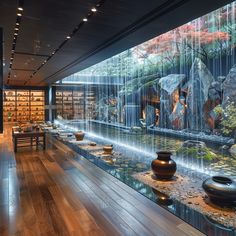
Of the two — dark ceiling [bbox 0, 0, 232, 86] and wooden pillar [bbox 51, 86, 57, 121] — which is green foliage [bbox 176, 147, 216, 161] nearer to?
dark ceiling [bbox 0, 0, 232, 86]

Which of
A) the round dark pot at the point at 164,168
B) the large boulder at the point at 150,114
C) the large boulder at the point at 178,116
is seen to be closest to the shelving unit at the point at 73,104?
the large boulder at the point at 150,114

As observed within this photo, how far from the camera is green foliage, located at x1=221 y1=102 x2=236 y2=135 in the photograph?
6512 millimetres

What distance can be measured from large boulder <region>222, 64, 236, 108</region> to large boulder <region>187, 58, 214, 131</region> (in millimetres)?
832

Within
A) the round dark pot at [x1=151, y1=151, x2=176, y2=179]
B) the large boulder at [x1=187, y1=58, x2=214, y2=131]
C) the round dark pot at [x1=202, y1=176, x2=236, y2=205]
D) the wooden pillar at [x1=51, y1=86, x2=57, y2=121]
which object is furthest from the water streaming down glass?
the wooden pillar at [x1=51, y1=86, x2=57, y2=121]

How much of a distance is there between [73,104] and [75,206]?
15536mm

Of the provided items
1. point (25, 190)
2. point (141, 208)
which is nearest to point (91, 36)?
point (25, 190)

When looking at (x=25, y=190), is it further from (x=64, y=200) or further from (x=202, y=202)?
(x=202, y=202)

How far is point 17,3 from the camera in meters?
3.13

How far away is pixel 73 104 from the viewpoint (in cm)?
1766

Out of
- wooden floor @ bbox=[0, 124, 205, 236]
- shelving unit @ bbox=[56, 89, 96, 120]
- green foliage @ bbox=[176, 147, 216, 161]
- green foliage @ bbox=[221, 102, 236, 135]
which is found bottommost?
wooden floor @ bbox=[0, 124, 205, 236]

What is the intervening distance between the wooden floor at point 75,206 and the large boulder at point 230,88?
16.8 feet

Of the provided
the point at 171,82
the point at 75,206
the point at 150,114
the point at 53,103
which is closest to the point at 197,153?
the point at 75,206

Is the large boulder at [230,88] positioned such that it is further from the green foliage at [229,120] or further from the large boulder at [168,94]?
the large boulder at [168,94]

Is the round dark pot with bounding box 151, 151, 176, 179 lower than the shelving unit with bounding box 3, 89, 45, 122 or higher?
lower
